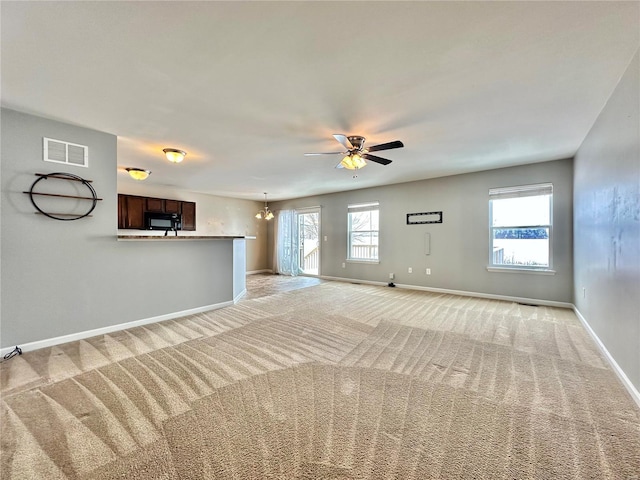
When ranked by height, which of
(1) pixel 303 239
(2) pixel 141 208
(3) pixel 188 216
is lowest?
(1) pixel 303 239

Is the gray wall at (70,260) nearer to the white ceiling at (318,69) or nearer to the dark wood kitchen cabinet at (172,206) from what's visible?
the white ceiling at (318,69)

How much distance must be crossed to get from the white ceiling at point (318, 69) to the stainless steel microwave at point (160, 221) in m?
2.86

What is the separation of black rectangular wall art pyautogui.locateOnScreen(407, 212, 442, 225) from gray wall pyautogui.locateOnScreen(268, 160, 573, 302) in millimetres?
96

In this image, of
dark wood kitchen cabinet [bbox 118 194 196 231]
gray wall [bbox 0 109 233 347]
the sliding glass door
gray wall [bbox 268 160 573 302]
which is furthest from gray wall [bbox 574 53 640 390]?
A: dark wood kitchen cabinet [bbox 118 194 196 231]

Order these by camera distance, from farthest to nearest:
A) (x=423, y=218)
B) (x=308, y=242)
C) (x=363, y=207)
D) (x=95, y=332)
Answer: (x=308, y=242) < (x=363, y=207) < (x=423, y=218) < (x=95, y=332)

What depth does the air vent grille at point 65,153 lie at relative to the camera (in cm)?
289

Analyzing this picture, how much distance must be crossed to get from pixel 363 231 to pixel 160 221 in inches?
201

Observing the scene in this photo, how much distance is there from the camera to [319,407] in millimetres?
1784

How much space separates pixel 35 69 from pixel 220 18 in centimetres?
171

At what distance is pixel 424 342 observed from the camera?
9.66 ft

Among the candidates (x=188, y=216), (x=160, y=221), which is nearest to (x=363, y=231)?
(x=188, y=216)

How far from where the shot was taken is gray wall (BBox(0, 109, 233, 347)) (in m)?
2.68

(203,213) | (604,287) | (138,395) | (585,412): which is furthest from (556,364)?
(203,213)

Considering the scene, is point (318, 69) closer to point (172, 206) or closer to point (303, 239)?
point (172, 206)
